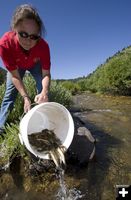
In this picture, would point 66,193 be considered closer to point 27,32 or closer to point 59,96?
point 27,32

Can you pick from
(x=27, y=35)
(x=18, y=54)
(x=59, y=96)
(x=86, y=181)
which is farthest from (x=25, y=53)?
(x=59, y=96)

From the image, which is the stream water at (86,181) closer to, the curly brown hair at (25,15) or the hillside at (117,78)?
the curly brown hair at (25,15)

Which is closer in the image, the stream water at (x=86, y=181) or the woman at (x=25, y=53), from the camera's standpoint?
the stream water at (x=86, y=181)

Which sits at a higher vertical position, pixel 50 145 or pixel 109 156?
pixel 50 145

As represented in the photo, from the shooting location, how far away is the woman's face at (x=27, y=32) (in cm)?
457

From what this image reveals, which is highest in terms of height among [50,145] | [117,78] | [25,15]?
[25,15]

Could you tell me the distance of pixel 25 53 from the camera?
5055 mm

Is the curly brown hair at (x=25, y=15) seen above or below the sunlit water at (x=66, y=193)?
above

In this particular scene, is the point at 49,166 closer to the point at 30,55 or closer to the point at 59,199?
the point at 59,199

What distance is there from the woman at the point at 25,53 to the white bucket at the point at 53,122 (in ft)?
0.92

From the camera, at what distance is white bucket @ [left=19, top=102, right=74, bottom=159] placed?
4.78 meters

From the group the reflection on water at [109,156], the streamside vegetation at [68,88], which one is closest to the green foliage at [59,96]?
the streamside vegetation at [68,88]

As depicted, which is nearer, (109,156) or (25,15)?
(25,15)

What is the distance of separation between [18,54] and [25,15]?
711mm
